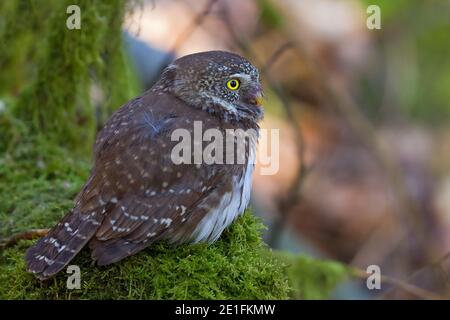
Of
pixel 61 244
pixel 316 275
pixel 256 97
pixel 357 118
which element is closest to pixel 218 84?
pixel 256 97

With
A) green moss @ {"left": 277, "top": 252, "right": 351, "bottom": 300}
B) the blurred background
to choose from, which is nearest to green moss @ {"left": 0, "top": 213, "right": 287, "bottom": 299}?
green moss @ {"left": 277, "top": 252, "right": 351, "bottom": 300}

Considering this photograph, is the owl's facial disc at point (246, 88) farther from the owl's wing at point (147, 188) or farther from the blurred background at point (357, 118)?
the blurred background at point (357, 118)

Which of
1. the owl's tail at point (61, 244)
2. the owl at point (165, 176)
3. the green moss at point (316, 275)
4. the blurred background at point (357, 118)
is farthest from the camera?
the blurred background at point (357, 118)

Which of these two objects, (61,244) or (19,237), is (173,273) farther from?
(19,237)

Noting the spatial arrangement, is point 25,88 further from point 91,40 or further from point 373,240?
point 373,240

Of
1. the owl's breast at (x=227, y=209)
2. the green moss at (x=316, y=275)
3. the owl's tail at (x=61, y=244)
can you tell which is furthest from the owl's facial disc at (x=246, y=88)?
the green moss at (x=316, y=275)
